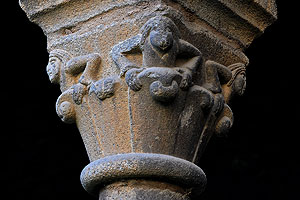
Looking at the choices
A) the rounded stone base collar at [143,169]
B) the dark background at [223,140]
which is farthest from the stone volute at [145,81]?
the dark background at [223,140]

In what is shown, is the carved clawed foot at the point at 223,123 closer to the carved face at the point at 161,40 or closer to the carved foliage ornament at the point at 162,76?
the carved foliage ornament at the point at 162,76

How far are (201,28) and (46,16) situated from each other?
560mm

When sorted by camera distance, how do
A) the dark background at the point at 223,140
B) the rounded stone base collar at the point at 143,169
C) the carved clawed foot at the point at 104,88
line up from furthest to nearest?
the dark background at the point at 223,140
the carved clawed foot at the point at 104,88
the rounded stone base collar at the point at 143,169

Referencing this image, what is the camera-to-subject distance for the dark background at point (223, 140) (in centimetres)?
401

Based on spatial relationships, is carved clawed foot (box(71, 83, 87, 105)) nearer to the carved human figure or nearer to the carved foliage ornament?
the carved foliage ornament

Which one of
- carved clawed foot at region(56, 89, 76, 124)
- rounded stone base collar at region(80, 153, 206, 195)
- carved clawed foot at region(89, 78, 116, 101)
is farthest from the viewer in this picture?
carved clawed foot at region(56, 89, 76, 124)

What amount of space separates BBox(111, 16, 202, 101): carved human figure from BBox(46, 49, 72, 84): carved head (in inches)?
8.9

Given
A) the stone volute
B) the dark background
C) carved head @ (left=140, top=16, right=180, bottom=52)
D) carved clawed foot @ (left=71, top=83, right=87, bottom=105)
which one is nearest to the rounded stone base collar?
the stone volute

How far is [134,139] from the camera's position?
80.2 inches

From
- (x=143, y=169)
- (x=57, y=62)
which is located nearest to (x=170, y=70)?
(x=143, y=169)

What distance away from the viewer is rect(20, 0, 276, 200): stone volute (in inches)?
79.0

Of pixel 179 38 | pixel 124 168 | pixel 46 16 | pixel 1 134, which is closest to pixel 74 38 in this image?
pixel 46 16

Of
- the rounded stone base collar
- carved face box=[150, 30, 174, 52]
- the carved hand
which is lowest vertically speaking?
the rounded stone base collar

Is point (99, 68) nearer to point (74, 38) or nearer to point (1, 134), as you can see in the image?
point (74, 38)
